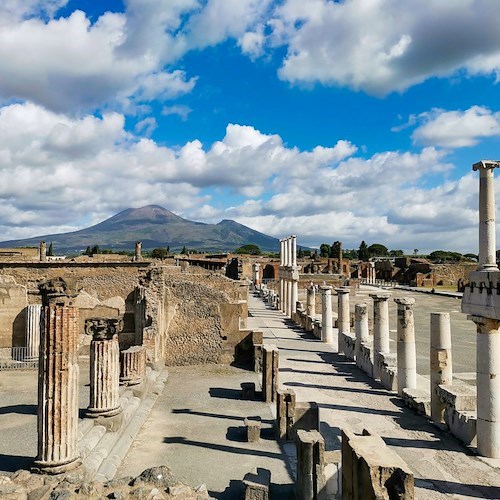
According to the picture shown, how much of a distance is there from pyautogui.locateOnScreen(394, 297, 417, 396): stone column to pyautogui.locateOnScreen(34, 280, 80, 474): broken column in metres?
8.71

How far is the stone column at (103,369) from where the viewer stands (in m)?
9.78

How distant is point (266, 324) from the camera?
27.4 metres

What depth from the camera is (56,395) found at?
7410mm

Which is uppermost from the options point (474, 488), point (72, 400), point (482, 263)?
point (482, 263)

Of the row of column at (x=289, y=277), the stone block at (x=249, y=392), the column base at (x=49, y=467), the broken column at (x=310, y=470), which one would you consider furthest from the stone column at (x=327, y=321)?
the column base at (x=49, y=467)

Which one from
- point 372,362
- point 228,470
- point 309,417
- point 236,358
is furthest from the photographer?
point 236,358

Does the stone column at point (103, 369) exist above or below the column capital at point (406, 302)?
below

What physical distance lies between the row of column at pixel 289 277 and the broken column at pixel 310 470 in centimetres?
2237

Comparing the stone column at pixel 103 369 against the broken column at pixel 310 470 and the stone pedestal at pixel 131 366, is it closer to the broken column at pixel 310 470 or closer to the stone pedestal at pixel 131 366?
the stone pedestal at pixel 131 366

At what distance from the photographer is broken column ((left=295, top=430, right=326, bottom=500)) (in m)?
7.36

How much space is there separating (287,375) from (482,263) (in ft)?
26.8

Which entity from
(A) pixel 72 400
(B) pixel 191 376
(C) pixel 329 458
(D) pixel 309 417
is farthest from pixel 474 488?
(B) pixel 191 376

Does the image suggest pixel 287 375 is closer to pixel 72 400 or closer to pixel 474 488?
pixel 474 488

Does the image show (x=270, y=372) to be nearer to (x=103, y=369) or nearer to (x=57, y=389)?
(x=103, y=369)
